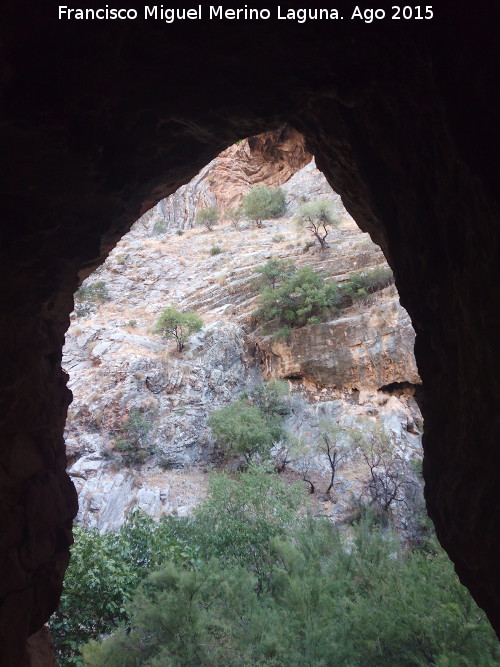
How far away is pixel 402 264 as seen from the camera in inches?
159

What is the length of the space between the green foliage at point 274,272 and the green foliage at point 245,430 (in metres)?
8.66

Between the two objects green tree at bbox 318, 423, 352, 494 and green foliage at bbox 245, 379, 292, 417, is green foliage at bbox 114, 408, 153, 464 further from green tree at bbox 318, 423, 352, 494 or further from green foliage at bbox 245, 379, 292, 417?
green tree at bbox 318, 423, 352, 494

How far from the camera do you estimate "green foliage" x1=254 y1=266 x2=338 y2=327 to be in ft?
70.2

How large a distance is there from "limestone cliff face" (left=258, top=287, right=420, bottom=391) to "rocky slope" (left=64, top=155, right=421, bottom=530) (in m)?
0.05

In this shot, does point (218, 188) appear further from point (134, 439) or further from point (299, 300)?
point (134, 439)

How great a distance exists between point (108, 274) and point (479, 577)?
29874 millimetres

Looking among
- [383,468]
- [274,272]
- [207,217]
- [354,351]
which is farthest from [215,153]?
[207,217]

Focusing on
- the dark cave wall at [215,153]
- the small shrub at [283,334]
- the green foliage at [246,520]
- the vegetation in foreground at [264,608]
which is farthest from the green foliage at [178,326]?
the dark cave wall at [215,153]

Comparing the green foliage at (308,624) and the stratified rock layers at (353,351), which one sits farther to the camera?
the stratified rock layers at (353,351)

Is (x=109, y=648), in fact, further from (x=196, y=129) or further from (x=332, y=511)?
(x=332, y=511)

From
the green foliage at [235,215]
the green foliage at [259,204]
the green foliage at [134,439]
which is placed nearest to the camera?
the green foliage at [134,439]

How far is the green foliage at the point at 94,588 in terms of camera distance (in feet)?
23.7

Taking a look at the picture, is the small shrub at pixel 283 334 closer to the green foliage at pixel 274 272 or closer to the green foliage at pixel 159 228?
the green foliage at pixel 274 272

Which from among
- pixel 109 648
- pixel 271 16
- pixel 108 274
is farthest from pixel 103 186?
pixel 108 274
